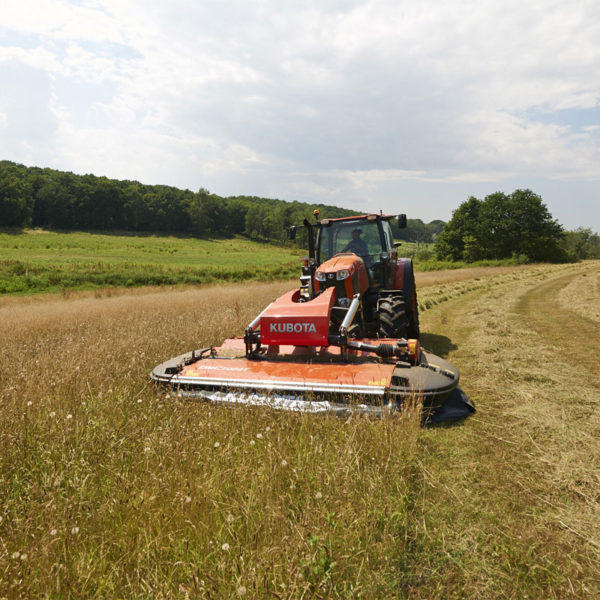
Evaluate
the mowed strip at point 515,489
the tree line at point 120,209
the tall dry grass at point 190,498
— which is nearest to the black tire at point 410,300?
the mowed strip at point 515,489

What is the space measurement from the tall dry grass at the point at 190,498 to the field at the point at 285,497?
13 mm

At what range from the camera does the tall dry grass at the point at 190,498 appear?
1861 millimetres

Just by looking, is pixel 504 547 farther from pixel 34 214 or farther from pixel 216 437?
pixel 34 214

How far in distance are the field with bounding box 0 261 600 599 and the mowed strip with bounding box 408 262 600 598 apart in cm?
1

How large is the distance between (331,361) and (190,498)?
2498 mm

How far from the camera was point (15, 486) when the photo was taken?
2629 mm

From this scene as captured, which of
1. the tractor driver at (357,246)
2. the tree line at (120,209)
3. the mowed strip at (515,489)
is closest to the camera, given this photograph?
the mowed strip at (515,489)

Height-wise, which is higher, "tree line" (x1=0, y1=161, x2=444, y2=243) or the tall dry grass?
"tree line" (x1=0, y1=161, x2=444, y2=243)

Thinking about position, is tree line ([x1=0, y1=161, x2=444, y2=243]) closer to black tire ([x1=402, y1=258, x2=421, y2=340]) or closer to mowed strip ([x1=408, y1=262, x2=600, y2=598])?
black tire ([x1=402, y1=258, x2=421, y2=340])

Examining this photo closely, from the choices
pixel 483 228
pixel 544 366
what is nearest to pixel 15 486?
pixel 544 366

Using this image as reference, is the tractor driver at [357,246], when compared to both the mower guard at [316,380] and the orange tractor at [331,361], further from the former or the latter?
the mower guard at [316,380]

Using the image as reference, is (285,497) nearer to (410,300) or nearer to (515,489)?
(515,489)

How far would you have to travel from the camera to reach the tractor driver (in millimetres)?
6801

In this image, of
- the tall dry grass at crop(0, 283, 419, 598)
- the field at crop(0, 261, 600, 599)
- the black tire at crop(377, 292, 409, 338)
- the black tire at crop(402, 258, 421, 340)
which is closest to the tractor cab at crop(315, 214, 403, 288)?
the black tire at crop(402, 258, 421, 340)
